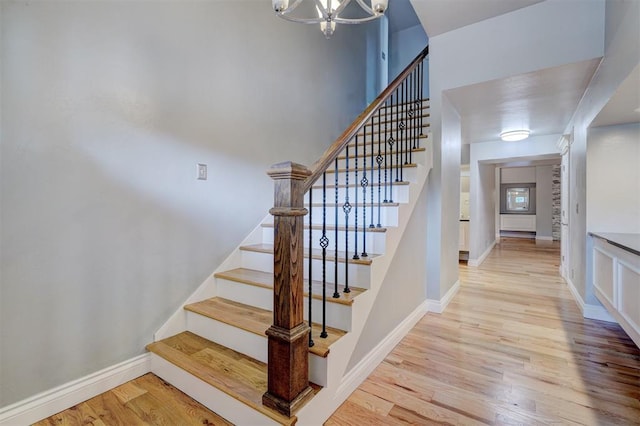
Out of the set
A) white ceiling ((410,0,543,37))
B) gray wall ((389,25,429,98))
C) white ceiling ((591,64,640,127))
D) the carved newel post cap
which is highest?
gray wall ((389,25,429,98))

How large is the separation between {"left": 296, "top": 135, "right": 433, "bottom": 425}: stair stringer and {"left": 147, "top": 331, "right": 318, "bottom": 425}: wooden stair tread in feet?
0.32

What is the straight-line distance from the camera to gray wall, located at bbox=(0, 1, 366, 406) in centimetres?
142

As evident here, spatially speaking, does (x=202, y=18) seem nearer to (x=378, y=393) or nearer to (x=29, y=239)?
(x=29, y=239)

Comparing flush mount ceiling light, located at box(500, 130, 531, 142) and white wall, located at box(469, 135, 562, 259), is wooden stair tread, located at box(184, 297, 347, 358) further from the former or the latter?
white wall, located at box(469, 135, 562, 259)

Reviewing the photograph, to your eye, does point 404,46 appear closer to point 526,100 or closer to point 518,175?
point 526,100

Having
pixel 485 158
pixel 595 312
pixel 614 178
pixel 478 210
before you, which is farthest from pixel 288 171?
pixel 478 210

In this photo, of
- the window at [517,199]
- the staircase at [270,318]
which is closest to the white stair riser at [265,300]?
the staircase at [270,318]

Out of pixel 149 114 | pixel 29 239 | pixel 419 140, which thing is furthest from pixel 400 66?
pixel 29 239

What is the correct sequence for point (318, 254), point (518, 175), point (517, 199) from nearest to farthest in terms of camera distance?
point (318, 254) → point (518, 175) → point (517, 199)

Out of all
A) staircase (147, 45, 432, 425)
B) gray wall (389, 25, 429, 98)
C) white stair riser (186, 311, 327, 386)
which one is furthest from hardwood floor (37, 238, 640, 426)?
gray wall (389, 25, 429, 98)

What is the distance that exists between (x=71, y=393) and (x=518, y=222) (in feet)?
37.0

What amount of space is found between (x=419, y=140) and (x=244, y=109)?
1.68 meters

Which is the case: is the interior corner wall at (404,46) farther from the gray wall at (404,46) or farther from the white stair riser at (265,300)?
the white stair riser at (265,300)

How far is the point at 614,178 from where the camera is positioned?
105 inches
